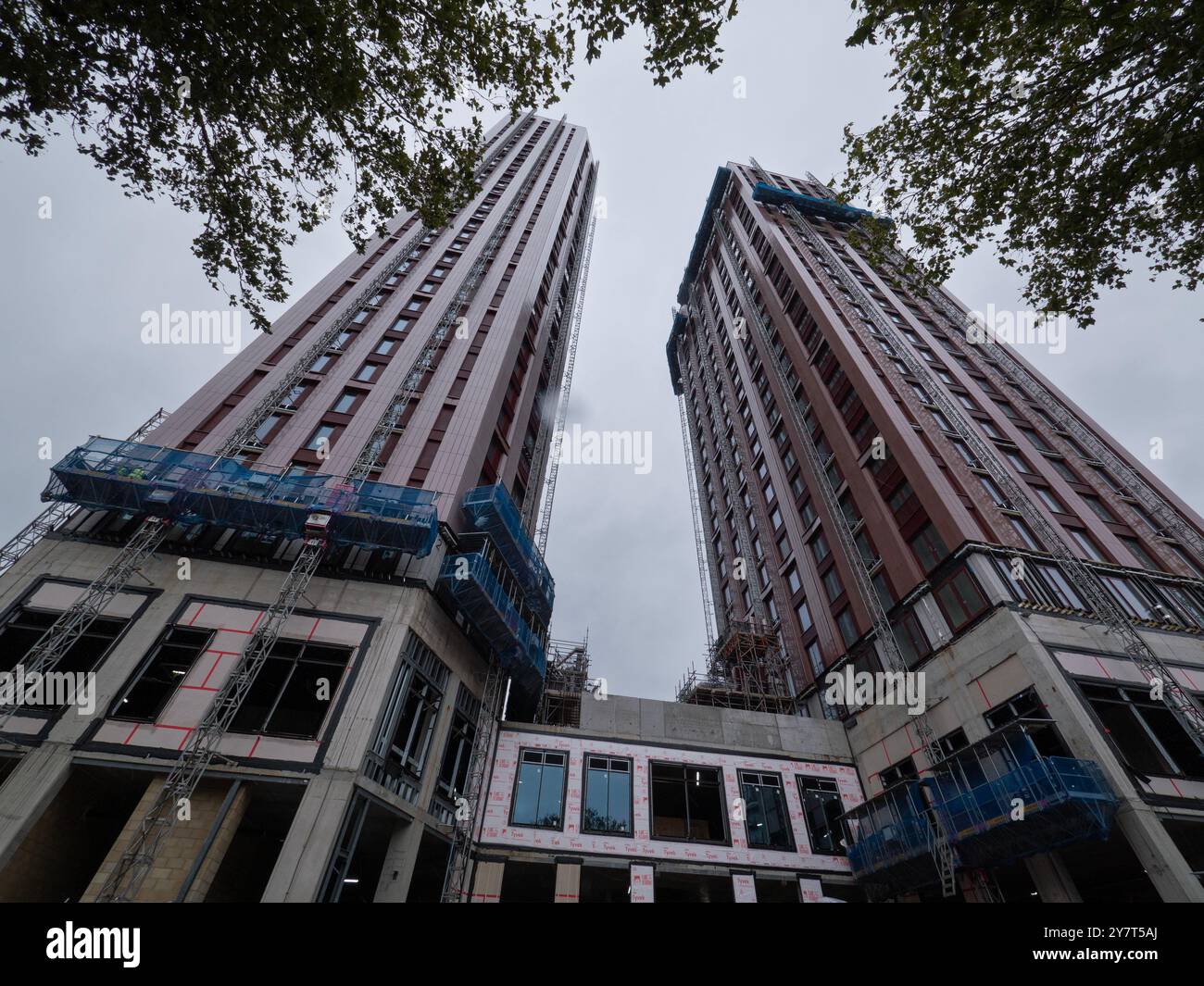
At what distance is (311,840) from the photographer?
16625mm

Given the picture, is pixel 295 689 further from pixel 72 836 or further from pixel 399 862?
pixel 399 862

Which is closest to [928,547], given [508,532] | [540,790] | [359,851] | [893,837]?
[893,837]

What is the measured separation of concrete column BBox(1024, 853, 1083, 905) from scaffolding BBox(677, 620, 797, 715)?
1726 cm

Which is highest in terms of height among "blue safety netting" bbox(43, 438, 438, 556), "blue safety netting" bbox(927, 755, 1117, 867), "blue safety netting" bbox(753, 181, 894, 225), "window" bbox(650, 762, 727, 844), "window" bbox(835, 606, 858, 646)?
"blue safety netting" bbox(753, 181, 894, 225)

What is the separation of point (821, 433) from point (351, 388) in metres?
31.2

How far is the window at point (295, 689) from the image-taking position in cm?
2039

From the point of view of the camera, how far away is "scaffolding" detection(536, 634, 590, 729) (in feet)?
107

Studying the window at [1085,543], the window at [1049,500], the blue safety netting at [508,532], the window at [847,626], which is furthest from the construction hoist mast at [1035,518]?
the blue safety netting at [508,532]

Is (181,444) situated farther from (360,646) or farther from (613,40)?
(613,40)

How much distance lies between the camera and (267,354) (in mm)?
33875

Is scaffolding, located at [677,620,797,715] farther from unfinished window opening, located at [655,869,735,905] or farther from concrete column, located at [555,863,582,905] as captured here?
concrete column, located at [555,863,582,905]

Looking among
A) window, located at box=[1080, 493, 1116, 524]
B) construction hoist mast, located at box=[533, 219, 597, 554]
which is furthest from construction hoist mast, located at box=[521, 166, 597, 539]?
window, located at box=[1080, 493, 1116, 524]
